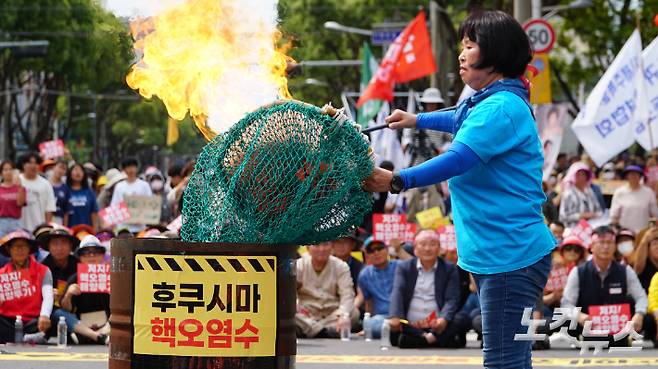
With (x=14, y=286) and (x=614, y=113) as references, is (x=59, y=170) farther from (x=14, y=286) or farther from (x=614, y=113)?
(x=614, y=113)

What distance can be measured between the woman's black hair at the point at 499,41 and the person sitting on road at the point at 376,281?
914 centimetres

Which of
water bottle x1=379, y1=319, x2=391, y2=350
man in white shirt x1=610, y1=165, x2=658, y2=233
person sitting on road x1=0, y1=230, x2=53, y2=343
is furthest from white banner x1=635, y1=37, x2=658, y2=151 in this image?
person sitting on road x1=0, y1=230, x2=53, y2=343

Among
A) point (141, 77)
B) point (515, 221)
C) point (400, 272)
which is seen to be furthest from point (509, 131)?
point (400, 272)

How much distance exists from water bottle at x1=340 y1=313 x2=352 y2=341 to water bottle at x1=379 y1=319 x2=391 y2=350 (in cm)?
76

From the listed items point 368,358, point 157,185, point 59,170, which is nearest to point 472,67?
point 368,358

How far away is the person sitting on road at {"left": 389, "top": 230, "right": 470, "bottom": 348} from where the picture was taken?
13.1m

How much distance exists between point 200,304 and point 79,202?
1322 cm

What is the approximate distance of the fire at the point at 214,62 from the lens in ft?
21.5

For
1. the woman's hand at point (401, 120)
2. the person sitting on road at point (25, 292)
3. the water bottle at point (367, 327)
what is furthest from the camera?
the water bottle at point (367, 327)

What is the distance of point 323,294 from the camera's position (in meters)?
14.3

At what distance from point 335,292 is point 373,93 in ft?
41.2

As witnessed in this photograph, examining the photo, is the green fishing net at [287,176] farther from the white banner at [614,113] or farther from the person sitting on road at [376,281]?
the white banner at [614,113]

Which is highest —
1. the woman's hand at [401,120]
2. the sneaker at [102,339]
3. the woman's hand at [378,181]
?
the woman's hand at [401,120]

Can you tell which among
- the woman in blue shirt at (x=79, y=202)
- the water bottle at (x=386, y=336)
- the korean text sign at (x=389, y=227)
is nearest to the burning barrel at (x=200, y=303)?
the water bottle at (x=386, y=336)
